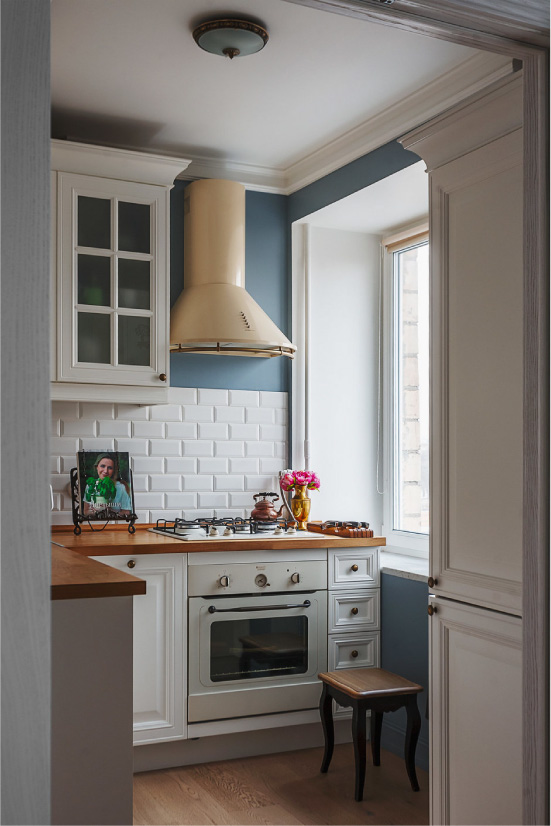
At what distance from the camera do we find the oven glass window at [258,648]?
11.7 feet

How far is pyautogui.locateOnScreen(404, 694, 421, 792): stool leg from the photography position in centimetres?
326

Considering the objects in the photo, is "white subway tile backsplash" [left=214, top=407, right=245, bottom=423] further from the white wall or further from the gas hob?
the gas hob

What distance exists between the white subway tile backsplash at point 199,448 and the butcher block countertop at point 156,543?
46 centimetres

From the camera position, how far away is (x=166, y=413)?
413cm

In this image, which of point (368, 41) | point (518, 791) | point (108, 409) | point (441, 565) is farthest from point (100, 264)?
point (518, 791)

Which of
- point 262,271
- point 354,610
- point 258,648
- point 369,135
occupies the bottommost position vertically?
point 258,648

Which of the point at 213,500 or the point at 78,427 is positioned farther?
the point at 213,500

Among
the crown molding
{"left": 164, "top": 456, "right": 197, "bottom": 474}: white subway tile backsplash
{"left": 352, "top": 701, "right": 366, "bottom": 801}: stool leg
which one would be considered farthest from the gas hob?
the crown molding

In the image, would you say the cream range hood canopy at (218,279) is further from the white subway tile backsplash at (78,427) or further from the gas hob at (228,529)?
the gas hob at (228,529)

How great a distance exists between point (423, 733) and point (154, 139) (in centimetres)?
293

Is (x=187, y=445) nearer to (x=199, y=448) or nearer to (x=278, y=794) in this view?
(x=199, y=448)

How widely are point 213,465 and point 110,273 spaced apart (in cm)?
109

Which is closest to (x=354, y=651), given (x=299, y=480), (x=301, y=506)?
(x=301, y=506)

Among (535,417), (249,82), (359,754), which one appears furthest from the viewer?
(249,82)
